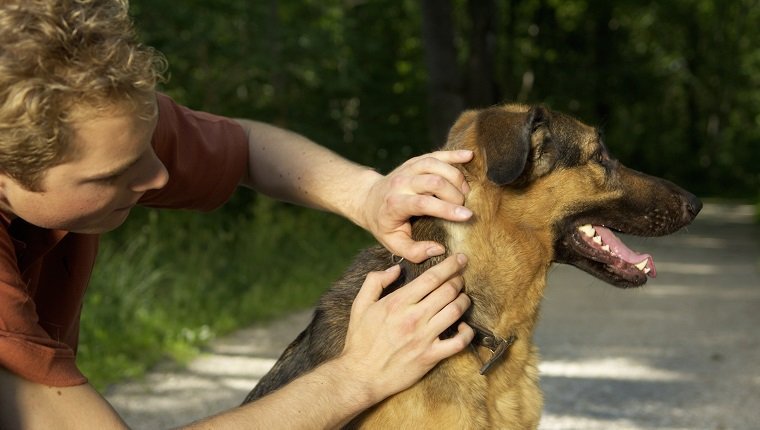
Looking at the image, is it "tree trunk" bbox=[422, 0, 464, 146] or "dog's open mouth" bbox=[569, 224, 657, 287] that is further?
"tree trunk" bbox=[422, 0, 464, 146]

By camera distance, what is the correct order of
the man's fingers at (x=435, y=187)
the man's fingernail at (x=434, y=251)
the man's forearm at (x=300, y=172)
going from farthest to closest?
the man's forearm at (x=300, y=172)
the man's fingernail at (x=434, y=251)
the man's fingers at (x=435, y=187)

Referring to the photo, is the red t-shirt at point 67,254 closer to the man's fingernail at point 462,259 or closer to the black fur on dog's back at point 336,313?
the black fur on dog's back at point 336,313

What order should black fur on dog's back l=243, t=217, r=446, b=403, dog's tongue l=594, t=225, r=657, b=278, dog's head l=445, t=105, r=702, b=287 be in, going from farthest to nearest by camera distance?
dog's tongue l=594, t=225, r=657, b=278
dog's head l=445, t=105, r=702, b=287
black fur on dog's back l=243, t=217, r=446, b=403

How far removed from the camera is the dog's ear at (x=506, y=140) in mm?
3570

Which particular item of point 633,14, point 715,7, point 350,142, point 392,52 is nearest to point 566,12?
point 633,14

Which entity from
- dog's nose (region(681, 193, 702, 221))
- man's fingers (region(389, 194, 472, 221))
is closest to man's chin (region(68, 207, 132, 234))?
man's fingers (region(389, 194, 472, 221))

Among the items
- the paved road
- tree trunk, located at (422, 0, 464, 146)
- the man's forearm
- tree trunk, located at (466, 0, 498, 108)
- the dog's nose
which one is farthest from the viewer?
tree trunk, located at (466, 0, 498, 108)

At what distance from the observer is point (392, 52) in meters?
20.3

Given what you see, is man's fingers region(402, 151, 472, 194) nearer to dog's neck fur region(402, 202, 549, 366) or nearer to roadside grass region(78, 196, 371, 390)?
dog's neck fur region(402, 202, 549, 366)

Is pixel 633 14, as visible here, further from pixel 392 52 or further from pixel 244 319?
pixel 244 319

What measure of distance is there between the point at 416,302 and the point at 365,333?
202 millimetres

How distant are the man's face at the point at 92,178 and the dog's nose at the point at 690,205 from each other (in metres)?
2.42

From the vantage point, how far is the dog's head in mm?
3908

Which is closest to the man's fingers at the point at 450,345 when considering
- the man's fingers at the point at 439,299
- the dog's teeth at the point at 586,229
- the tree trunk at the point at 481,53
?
the man's fingers at the point at 439,299
